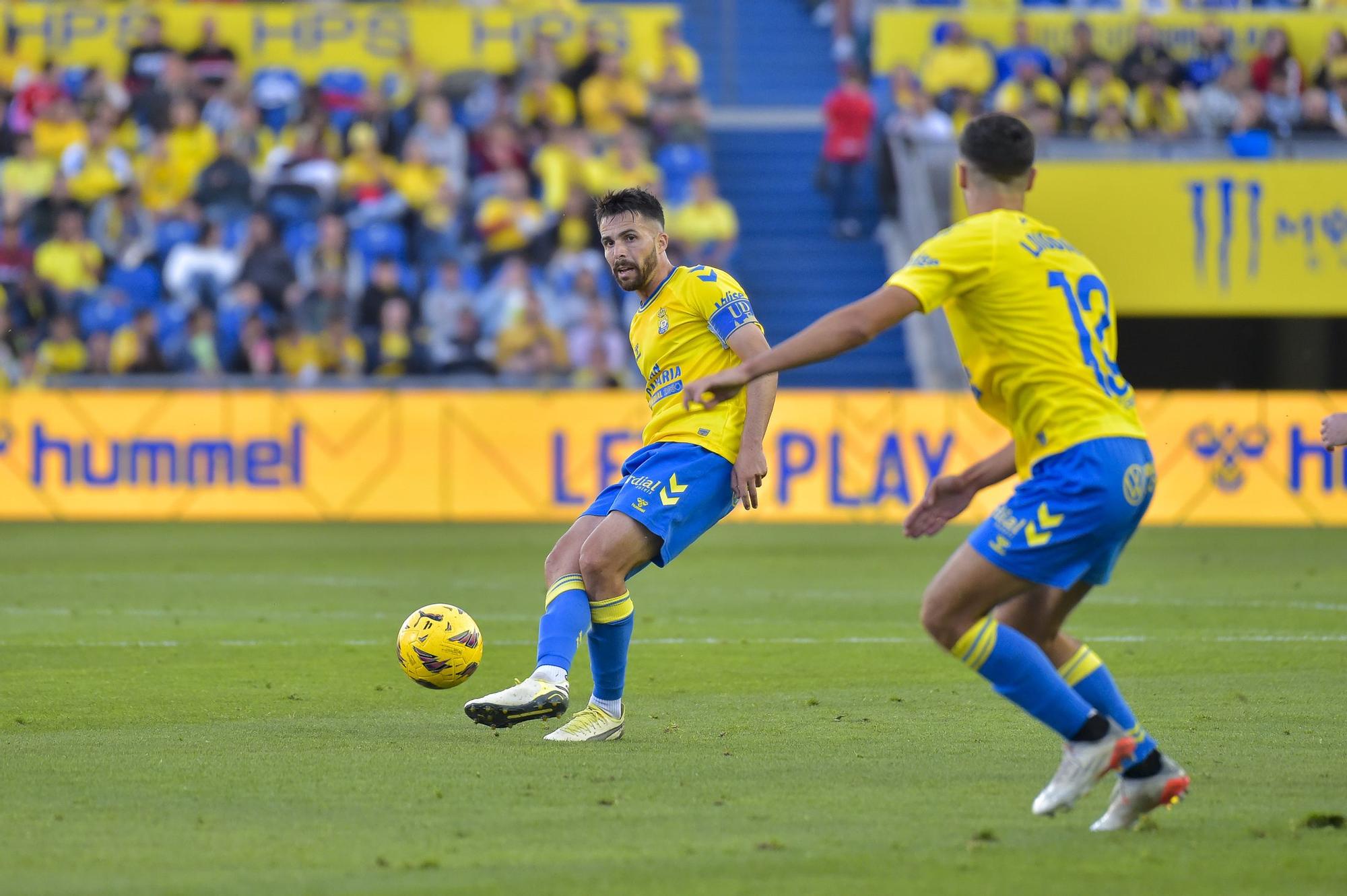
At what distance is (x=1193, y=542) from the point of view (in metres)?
17.5

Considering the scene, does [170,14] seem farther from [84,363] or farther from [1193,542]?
[1193,542]

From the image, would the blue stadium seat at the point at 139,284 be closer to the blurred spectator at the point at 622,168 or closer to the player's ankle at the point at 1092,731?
the blurred spectator at the point at 622,168

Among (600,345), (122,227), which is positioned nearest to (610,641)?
(600,345)

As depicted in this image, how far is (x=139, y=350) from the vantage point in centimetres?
2025

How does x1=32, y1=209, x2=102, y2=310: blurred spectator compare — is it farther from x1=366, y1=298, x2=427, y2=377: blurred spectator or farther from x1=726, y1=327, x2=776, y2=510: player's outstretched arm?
x1=726, y1=327, x2=776, y2=510: player's outstretched arm

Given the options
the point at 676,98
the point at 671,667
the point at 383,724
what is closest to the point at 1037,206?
the point at 676,98

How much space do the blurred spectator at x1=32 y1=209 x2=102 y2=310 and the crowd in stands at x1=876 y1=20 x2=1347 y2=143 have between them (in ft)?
30.9

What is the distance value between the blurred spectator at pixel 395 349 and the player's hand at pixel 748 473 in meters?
13.7

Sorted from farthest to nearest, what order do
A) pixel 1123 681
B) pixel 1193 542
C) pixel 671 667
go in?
pixel 1193 542, pixel 671 667, pixel 1123 681

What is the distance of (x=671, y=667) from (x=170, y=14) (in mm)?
17791

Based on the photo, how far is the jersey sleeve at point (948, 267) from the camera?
5.28m

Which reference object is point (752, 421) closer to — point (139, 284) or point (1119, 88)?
point (139, 284)

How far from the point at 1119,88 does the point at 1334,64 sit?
8.40 ft

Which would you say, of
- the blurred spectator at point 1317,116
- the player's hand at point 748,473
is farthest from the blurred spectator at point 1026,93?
the player's hand at point 748,473
